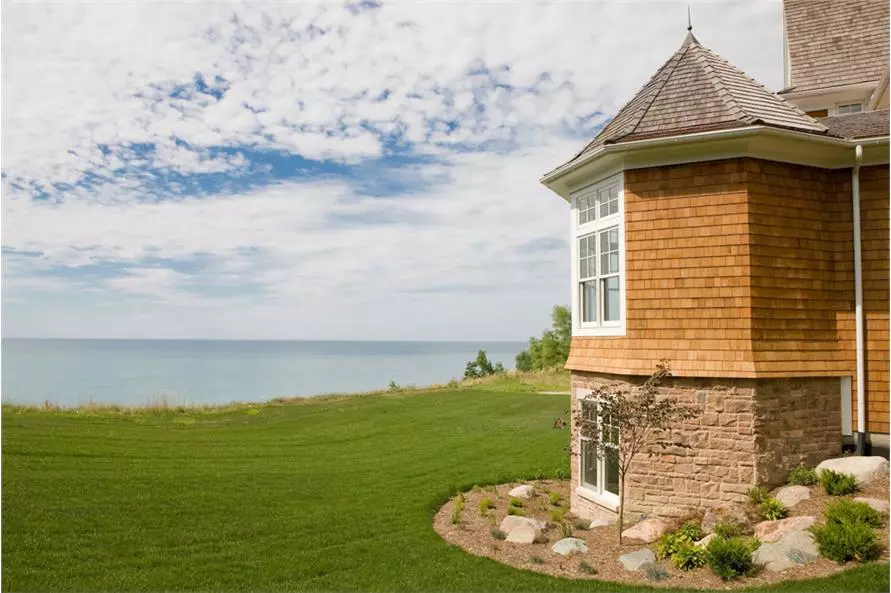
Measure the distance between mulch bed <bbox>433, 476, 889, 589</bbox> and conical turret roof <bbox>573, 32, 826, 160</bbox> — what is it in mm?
5035

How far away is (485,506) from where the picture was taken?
10.2 m

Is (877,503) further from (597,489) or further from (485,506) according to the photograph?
(485,506)

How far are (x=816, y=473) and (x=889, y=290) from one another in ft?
8.90

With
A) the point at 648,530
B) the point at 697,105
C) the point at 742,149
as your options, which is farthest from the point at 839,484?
the point at 697,105

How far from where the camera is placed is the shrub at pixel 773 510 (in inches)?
298

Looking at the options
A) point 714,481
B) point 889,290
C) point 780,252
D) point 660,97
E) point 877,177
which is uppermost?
point 660,97

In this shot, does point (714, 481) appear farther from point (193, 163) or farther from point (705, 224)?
point (193, 163)

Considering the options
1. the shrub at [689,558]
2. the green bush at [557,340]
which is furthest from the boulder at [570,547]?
the green bush at [557,340]

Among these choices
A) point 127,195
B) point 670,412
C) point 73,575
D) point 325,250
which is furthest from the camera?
point 325,250

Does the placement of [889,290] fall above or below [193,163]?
below

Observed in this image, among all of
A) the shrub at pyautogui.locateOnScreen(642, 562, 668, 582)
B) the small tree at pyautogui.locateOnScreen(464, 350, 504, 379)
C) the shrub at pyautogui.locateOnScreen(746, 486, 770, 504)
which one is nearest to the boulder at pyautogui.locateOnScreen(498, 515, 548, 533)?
the shrub at pyautogui.locateOnScreen(642, 562, 668, 582)

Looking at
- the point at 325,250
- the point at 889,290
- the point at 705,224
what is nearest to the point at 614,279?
the point at 705,224

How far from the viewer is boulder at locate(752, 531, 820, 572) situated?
6.46 metres

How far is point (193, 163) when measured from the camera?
21.9 metres
